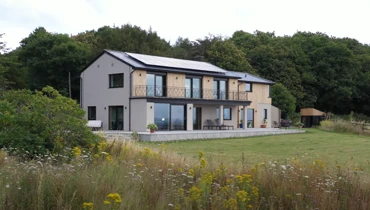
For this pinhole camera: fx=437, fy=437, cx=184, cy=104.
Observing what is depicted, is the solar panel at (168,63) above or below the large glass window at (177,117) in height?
above

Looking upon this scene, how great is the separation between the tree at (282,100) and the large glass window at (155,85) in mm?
17112

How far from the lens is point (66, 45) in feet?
144

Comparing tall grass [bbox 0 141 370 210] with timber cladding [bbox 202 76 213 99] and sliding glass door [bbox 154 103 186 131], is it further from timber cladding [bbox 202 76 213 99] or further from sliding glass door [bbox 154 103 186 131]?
timber cladding [bbox 202 76 213 99]

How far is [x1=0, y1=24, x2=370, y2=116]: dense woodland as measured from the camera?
44844 millimetres

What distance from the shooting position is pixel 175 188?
691cm

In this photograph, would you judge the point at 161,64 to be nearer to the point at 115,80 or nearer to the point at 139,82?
the point at 139,82

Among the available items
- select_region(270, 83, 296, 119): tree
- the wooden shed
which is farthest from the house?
the wooden shed

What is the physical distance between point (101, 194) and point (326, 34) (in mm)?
68100

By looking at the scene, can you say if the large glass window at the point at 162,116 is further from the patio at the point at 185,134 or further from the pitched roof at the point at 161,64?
the patio at the point at 185,134

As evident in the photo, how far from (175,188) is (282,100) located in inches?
1575

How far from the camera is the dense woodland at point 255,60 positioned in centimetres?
4484

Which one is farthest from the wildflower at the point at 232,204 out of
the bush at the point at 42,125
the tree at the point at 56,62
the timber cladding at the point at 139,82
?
the tree at the point at 56,62

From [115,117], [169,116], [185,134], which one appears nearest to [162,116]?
[169,116]

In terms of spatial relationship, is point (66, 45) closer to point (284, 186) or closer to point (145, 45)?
point (145, 45)
